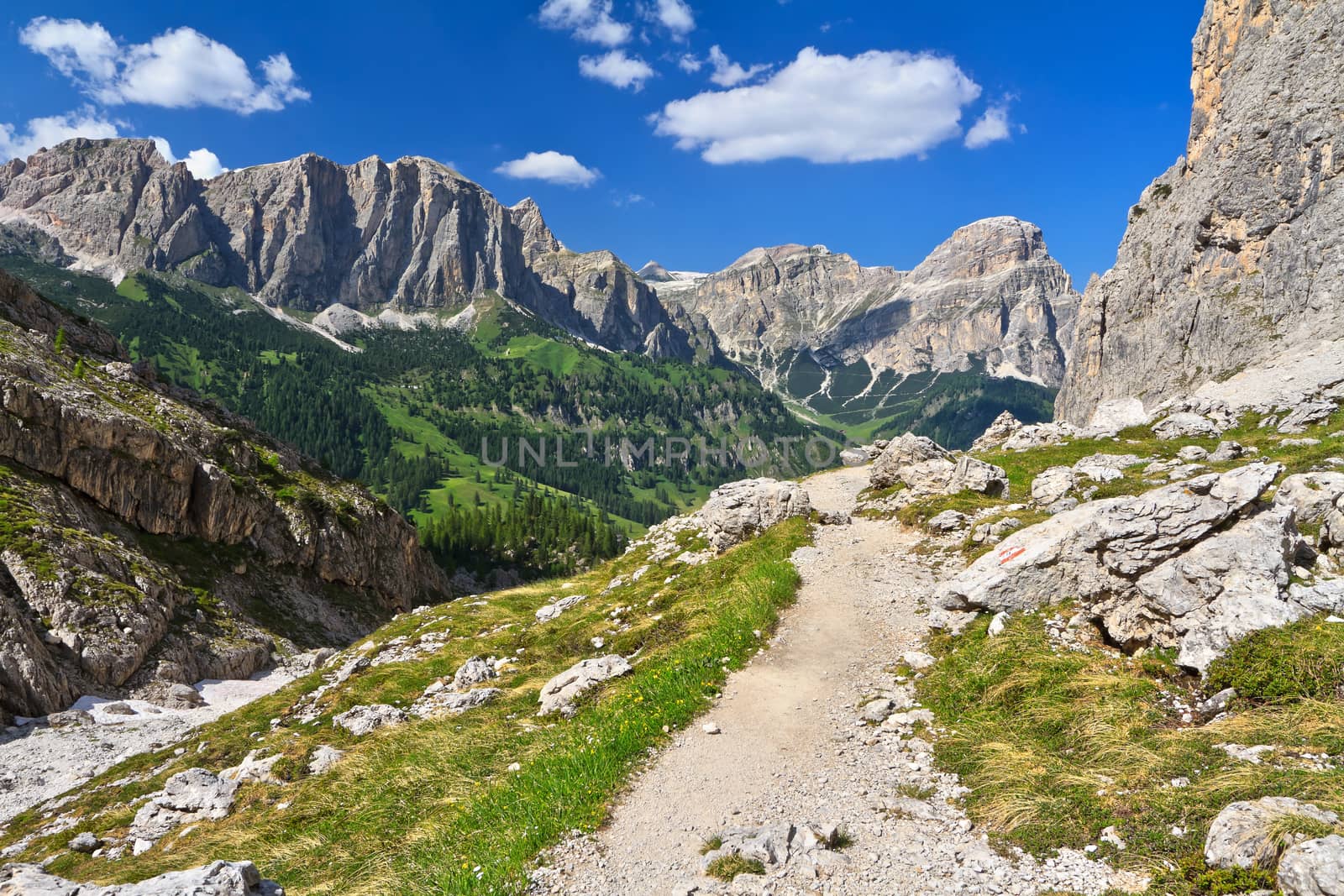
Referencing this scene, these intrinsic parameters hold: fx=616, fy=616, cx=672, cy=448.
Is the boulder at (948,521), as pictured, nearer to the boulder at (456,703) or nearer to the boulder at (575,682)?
the boulder at (575,682)

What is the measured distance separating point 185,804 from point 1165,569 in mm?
28969

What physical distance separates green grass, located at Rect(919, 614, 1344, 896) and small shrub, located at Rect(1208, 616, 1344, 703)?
37cm

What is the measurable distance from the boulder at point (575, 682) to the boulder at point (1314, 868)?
603 inches

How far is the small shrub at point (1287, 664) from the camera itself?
37.2ft

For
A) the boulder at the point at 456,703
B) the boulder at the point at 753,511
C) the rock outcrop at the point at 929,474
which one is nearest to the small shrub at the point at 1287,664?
the boulder at the point at 456,703

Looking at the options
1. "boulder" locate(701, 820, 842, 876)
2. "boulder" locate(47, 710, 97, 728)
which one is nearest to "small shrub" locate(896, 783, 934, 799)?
"boulder" locate(701, 820, 842, 876)

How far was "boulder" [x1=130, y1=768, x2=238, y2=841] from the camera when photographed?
18453 millimetres

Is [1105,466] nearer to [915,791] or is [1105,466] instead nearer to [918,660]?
[918,660]

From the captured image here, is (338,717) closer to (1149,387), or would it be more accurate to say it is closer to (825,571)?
(825,571)

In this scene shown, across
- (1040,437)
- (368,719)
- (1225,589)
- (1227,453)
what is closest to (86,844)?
(368,719)

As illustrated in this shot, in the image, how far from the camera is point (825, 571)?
26109 millimetres

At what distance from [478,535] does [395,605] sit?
71042mm

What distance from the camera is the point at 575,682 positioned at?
19.9m

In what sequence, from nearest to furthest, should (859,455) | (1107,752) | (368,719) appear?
(1107,752) < (368,719) < (859,455)
